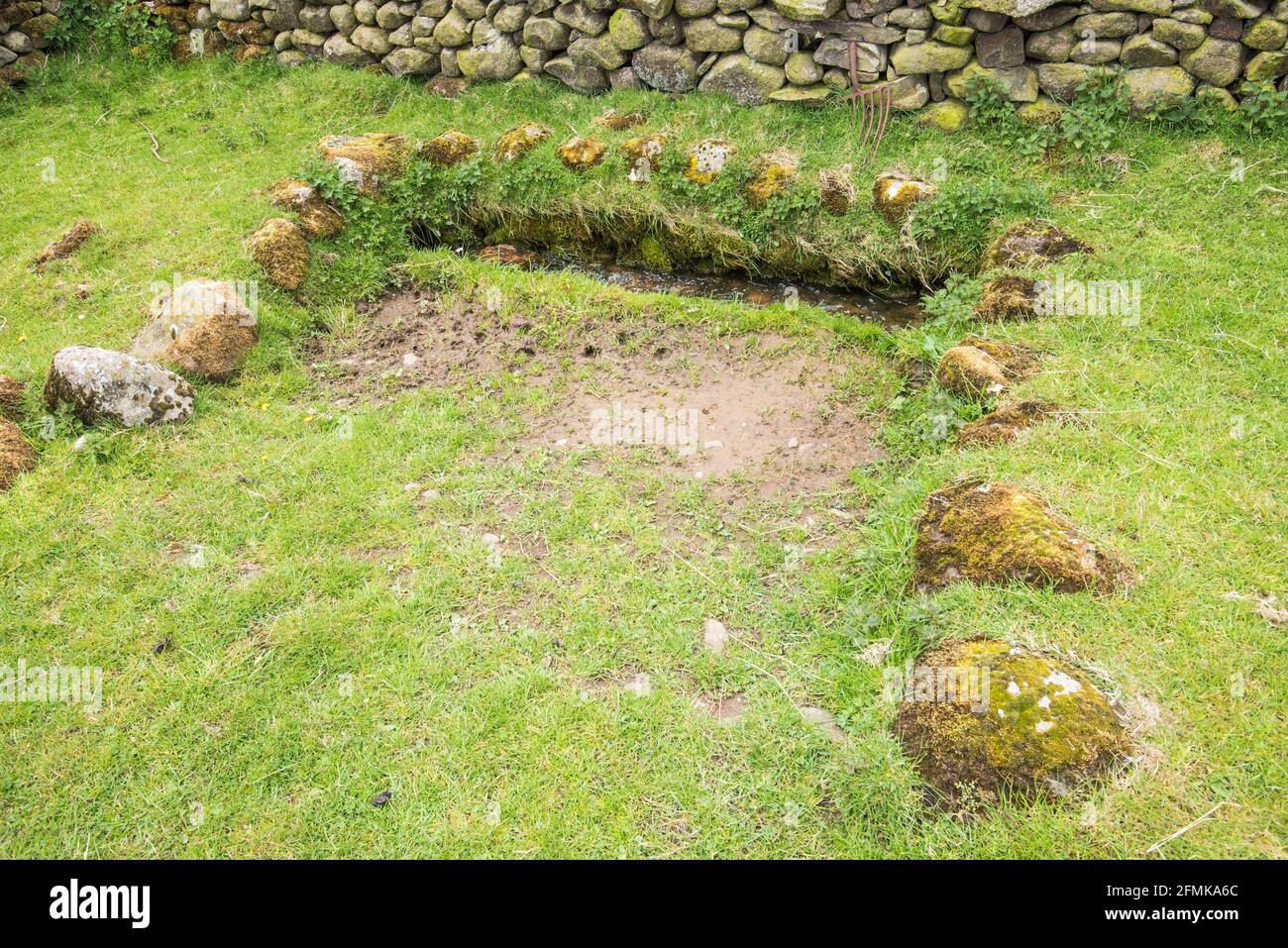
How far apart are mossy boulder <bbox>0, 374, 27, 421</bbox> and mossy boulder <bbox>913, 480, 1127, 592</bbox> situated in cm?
597

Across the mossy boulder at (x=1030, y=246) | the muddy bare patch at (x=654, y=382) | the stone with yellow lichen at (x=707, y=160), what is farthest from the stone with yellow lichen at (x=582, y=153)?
the mossy boulder at (x=1030, y=246)

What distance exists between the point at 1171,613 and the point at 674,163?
18.6 ft

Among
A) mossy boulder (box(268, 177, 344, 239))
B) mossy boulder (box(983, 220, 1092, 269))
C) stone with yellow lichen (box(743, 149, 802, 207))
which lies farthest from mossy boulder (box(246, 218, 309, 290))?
mossy boulder (box(983, 220, 1092, 269))

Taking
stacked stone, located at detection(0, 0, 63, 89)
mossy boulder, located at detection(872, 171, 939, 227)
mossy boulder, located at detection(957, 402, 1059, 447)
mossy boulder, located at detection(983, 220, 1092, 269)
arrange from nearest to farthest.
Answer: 1. mossy boulder, located at detection(957, 402, 1059, 447)
2. mossy boulder, located at detection(983, 220, 1092, 269)
3. mossy boulder, located at detection(872, 171, 939, 227)
4. stacked stone, located at detection(0, 0, 63, 89)

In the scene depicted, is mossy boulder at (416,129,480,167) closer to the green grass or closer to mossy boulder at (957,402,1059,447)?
the green grass

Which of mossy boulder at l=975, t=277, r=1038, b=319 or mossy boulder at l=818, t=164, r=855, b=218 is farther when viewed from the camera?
mossy boulder at l=818, t=164, r=855, b=218

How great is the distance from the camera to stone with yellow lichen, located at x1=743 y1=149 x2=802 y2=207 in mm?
7348

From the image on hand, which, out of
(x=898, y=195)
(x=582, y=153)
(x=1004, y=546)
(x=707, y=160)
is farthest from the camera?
(x=582, y=153)

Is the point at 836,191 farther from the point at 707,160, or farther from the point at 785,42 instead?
the point at 785,42

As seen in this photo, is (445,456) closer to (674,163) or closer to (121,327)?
(121,327)

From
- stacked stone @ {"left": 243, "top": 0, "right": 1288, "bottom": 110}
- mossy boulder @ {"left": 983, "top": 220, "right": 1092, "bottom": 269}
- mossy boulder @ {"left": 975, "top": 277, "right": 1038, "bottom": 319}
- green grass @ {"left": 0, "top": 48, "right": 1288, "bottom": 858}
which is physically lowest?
green grass @ {"left": 0, "top": 48, "right": 1288, "bottom": 858}

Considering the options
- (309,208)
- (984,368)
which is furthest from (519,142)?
(984,368)

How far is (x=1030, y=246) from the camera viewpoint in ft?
20.8

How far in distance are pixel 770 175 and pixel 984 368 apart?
3.10 m
